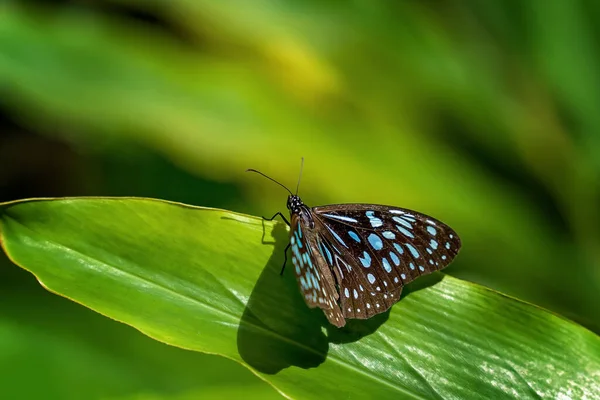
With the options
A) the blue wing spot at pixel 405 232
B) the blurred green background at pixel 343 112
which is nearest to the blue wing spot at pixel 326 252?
the blue wing spot at pixel 405 232

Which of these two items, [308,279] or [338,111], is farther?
[338,111]

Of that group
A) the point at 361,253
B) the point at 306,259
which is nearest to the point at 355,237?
the point at 361,253

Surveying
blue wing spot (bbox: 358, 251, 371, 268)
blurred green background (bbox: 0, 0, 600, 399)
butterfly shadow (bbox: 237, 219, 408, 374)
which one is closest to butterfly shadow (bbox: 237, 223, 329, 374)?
butterfly shadow (bbox: 237, 219, 408, 374)

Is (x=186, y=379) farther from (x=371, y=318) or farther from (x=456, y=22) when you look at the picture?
(x=456, y=22)

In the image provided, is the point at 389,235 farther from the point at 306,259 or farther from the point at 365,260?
the point at 306,259

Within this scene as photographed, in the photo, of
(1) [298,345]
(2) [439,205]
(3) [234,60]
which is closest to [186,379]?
(1) [298,345]

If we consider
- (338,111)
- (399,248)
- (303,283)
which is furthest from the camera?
(338,111)

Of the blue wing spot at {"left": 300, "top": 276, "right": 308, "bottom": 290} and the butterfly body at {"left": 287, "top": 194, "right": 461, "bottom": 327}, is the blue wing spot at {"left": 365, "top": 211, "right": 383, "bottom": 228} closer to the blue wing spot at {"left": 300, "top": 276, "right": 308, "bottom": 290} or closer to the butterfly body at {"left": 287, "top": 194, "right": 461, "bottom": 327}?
the butterfly body at {"left": 287, "top": 194, "right": 461, "bottom": 327}
